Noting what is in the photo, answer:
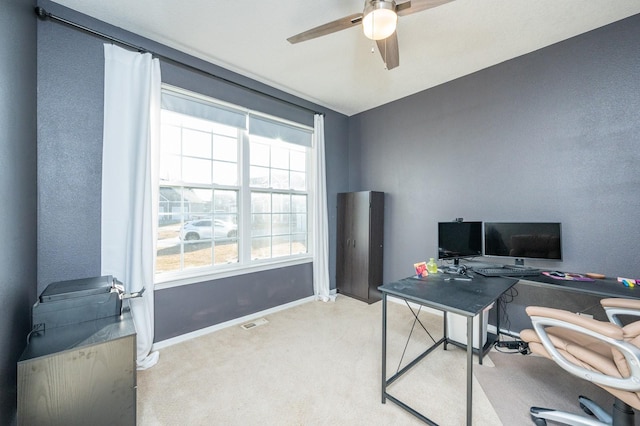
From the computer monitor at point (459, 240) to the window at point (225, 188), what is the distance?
1.91 m

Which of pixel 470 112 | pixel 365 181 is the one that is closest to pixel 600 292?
pixel 470 112

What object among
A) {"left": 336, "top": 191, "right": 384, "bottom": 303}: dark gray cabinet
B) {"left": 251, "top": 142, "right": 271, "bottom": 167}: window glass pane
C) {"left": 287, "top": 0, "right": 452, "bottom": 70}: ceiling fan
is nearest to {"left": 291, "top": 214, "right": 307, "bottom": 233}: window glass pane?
{"left": 336, "top": 191, "right": 384, "bottom": 303}: dark gray cabinet

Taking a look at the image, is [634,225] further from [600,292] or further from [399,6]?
[399,6]

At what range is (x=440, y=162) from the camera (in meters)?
3.25

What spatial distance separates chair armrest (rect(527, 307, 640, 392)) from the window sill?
8.56ft

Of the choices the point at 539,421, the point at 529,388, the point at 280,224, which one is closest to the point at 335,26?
the point at 280,224

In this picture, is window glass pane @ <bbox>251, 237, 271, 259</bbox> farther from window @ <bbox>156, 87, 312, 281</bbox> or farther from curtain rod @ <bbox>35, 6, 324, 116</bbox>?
curtain rod @ <bbox>35, 6, 324, 116</bbox>

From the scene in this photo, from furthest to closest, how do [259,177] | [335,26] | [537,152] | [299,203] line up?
1. [299,203]
2. [259,177]
3. [537,152]
4. [335,26]

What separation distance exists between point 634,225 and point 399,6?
2.59m

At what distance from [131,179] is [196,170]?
2.04ft

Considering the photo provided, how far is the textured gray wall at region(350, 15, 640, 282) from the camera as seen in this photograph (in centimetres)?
214

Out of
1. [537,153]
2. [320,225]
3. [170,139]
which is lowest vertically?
[320,225]

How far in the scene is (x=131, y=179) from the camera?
221cm

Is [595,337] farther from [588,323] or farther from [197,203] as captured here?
[197,203]
